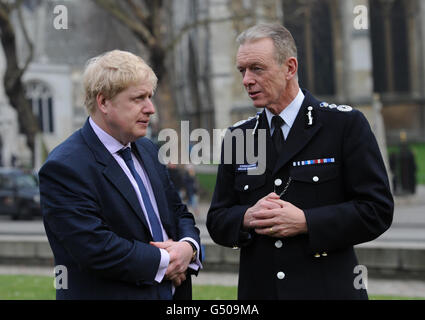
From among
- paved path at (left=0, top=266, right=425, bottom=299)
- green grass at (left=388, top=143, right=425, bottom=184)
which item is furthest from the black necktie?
green grass at (left=388, top=143, right=425, bottom=184)

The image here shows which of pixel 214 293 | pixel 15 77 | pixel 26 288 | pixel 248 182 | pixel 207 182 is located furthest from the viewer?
pixel 207 182

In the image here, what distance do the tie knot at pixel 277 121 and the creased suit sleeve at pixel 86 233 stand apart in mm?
893

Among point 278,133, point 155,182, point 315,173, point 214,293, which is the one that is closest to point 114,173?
point 155,182

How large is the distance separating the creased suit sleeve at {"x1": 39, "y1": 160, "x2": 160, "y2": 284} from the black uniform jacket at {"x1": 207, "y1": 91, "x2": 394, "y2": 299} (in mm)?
529

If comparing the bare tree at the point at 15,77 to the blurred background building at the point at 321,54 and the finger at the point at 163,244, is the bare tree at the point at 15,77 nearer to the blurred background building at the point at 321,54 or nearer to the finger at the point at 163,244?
the blurred background building at the point at 321,54

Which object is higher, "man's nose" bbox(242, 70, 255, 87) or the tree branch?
the tree branch

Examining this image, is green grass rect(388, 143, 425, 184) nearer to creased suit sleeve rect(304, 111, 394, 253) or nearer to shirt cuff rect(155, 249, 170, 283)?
creased suit sleeve rect(304, 111, 394, 253)

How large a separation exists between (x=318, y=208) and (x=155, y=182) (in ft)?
2.78

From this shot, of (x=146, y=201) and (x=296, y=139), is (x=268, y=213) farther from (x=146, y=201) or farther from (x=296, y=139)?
(x=146, y=201)

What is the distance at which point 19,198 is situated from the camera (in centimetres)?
2014

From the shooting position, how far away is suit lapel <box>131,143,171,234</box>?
3545mm

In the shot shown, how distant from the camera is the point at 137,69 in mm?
3348
